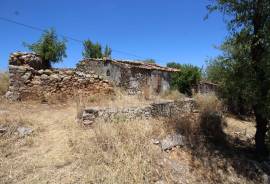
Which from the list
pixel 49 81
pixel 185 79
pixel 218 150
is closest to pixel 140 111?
pixel 218 150

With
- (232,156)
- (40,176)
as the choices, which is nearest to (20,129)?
(40,176)

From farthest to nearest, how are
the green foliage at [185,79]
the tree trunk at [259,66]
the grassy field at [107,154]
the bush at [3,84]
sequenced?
the green foliage at [185,79] < the bush at [3,84] < the tree trunk at [259,66] < the grassy field at [107,154]

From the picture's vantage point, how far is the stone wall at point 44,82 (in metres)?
10.8

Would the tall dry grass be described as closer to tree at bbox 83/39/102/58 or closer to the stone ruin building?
the stone ruin building

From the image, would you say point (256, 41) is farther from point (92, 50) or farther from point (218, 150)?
point (92, 50)

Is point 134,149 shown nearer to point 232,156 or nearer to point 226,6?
point 232,156

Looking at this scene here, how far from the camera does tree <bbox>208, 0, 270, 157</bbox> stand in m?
7.87

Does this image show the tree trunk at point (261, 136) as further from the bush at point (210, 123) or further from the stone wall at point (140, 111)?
the stone wall at point (140, 111)

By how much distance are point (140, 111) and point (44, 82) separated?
14.8 ft

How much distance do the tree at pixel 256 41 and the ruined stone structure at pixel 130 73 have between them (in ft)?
25.9

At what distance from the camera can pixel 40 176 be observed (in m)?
5.57

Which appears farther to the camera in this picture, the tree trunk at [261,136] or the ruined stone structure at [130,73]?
the ruined stone structure at [130,73]

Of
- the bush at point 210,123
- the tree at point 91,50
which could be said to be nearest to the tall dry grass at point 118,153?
the bush at point 210,123

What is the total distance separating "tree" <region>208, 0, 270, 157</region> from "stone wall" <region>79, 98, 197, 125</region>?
2.80 m
